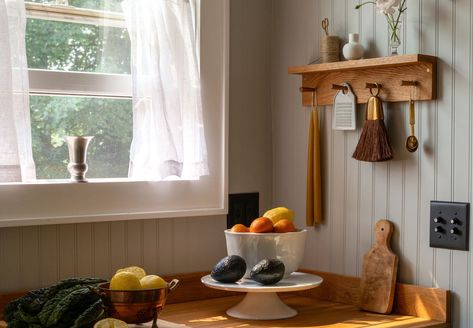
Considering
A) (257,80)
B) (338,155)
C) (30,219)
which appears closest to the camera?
(30,219)

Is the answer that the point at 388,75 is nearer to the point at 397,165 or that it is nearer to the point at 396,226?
the point at 397,165

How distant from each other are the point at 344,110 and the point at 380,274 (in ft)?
1.66

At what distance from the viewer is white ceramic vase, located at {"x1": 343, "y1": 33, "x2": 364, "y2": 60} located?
7.63ft

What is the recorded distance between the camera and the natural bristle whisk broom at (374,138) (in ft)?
7.39

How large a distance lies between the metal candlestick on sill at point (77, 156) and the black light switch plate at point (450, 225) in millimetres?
980

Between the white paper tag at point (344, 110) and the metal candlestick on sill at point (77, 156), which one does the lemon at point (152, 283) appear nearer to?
the metal candlestick on sill at point (77, 156)

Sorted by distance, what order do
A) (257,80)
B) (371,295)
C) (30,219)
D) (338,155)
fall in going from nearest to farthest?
(30,219)
(371,295)
(338,155)
(257,80)

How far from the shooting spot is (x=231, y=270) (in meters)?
2.17

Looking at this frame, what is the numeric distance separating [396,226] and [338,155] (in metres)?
0.31

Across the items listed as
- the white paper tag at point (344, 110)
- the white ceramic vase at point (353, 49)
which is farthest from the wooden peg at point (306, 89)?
the white ceramic vase at point (353, 49)

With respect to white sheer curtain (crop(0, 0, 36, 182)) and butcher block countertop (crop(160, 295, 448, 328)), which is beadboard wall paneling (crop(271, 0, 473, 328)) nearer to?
butcher block countertop (crop(160, 295, 448, 328))

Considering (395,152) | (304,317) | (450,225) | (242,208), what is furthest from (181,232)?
(450,225)

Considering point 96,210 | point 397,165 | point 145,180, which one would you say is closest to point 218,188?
point 145,180

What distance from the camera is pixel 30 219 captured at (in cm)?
216
